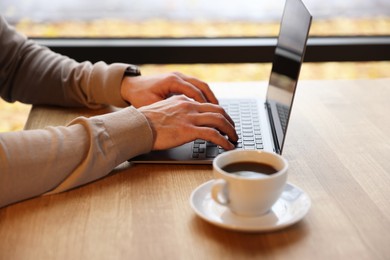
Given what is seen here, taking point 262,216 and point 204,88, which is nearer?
point 262,216

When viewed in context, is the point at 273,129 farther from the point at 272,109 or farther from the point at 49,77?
the point at 49,77

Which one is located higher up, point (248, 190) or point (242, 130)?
point (248, 190)

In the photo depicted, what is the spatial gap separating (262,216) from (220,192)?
0.08 meters

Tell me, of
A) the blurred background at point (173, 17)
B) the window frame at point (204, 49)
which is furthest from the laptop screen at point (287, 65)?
the blurred background at point (173, 17)

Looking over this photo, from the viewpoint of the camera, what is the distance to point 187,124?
1.15m

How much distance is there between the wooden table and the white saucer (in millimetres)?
16

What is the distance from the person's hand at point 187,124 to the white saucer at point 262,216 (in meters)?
0.16

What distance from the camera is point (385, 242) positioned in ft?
2.84

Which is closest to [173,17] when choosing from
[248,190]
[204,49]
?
[204,49]

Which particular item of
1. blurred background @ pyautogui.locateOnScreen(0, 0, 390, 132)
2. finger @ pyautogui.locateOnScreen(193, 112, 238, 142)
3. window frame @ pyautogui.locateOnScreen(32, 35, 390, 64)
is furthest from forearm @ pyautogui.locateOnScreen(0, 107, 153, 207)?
blurred background @ pyautogui.locateOnScreen(0, 0, 390, 132)

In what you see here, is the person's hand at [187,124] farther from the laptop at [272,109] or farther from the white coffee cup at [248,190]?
the white coffee cup at [248,190]

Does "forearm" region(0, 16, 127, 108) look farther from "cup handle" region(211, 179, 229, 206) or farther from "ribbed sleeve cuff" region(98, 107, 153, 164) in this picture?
"cup handle" region(211, 179, 229, 206)

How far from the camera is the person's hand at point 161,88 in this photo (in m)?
1.32

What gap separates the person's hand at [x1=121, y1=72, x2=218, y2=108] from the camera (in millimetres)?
1324
